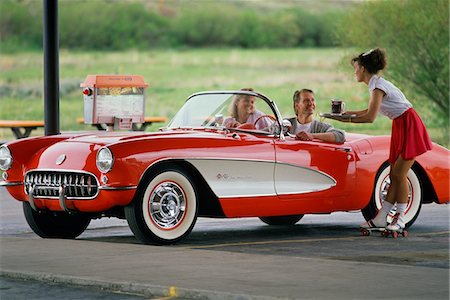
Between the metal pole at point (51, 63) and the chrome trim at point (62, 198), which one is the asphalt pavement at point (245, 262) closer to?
the chrome trim at point (62, 198)

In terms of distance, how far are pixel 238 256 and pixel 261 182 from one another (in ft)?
6.06

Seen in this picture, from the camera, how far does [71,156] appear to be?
12.0 m

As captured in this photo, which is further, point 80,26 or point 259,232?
point 80,26

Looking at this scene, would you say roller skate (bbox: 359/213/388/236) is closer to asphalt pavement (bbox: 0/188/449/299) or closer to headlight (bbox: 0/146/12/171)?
asphalt pavement (bbox: 0/188/449/299)

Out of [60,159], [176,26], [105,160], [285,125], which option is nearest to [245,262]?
[105,160]

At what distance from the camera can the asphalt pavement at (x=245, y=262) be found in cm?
920

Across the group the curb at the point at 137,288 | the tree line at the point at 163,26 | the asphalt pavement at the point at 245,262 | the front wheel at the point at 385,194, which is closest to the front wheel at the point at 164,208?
the asphalt pavement at the point at 245,262

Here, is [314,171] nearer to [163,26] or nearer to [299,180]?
[299,180]

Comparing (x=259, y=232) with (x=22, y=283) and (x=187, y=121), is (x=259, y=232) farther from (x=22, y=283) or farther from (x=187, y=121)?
(x=22, y=283)

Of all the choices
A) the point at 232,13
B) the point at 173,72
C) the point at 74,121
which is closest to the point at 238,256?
the point at 74,121

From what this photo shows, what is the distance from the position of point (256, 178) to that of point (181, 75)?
44177mm

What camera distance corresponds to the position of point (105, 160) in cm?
1171

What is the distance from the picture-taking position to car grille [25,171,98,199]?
38.9 feet

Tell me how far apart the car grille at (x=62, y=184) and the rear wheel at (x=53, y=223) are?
46cm
